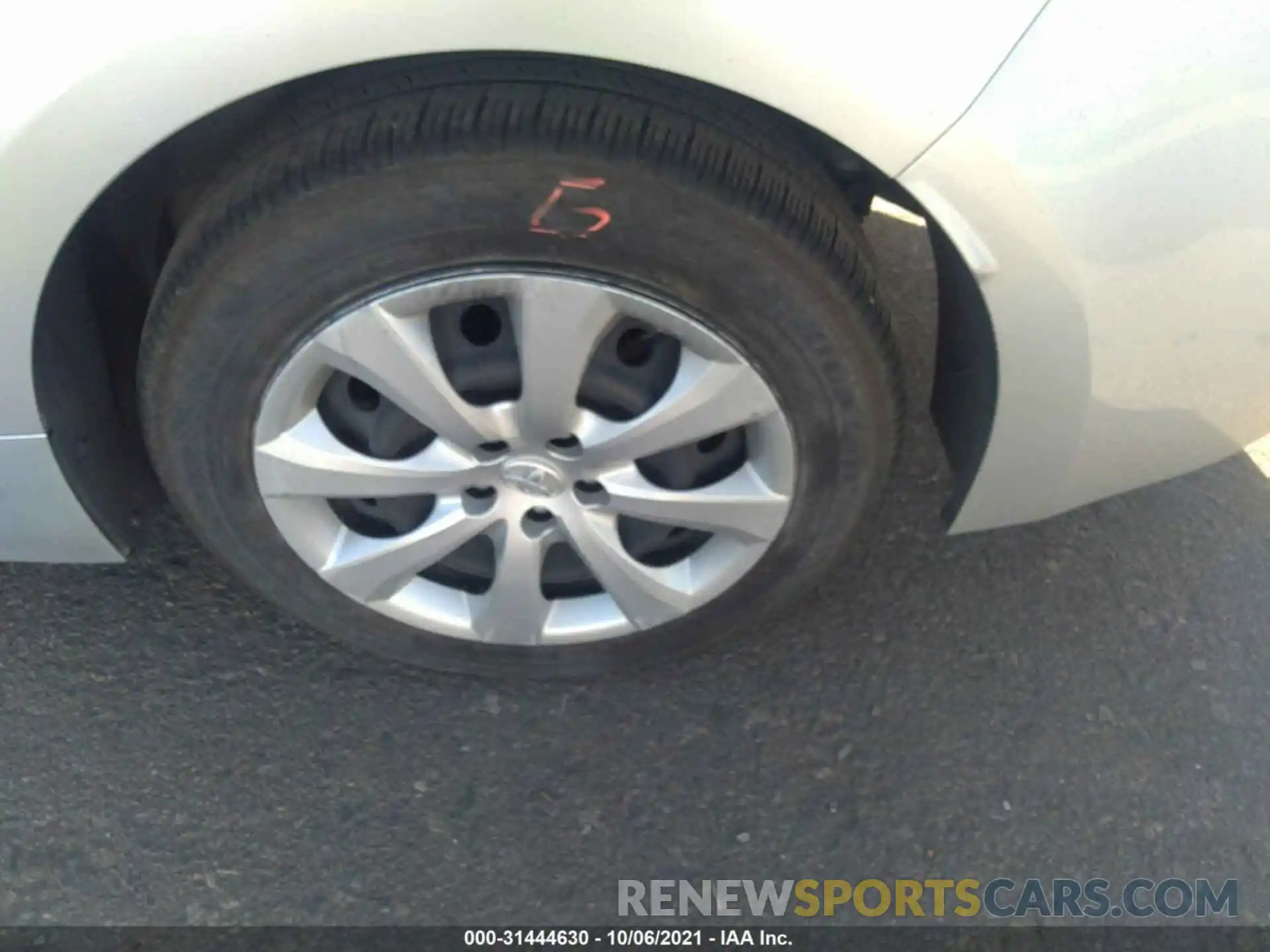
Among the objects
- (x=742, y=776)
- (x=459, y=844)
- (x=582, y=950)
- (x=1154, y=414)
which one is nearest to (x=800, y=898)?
(x=742, y=776)

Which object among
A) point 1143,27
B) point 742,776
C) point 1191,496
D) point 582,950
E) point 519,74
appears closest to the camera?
point 1143,27

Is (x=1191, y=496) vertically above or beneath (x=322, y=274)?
above

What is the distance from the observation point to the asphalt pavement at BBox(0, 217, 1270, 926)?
5.61 ft

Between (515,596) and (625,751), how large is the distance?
0.34 meters

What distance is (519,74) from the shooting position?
1289 mm

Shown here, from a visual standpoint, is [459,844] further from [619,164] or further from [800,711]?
[619,164]

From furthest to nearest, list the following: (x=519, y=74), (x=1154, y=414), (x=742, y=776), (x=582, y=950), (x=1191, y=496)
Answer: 1. (x=1191, y=496)
2. (x=742, y=776)
3. (x=582, y=950)
4. (x=1154, y=414)
5. (x=519, y=74)

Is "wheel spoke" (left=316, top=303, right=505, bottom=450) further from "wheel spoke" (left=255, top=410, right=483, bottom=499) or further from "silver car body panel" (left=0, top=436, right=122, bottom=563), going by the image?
"silver car body panel" (left=0, top=436, right=122, bottom=563)

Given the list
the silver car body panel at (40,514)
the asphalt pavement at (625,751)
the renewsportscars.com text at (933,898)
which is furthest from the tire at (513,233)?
the renewsportscars.com text at (933,898)

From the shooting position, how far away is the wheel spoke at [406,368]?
1396 mm

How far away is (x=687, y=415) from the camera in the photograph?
1486mm

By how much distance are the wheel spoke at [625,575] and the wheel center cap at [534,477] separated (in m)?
0.05

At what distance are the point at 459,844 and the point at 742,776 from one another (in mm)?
441

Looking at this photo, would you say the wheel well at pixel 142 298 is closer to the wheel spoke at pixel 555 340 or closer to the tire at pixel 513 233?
the tire at pixel 513 233
